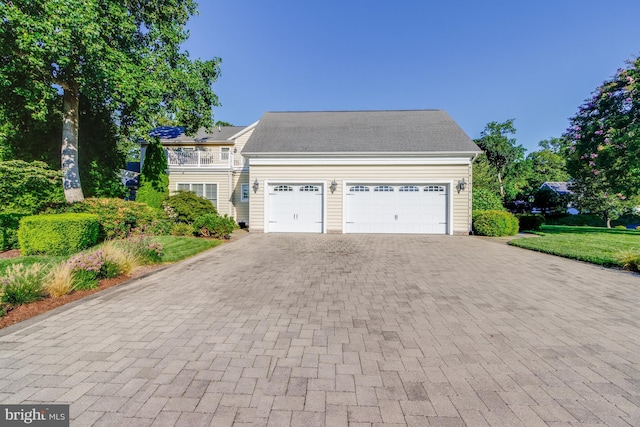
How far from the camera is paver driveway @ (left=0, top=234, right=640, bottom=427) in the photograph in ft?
7.02

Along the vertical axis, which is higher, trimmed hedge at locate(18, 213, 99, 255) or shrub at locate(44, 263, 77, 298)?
trimmed hedge at locate(18, 213, 99, 255)

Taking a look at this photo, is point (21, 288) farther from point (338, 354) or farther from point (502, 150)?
point (502, 150)

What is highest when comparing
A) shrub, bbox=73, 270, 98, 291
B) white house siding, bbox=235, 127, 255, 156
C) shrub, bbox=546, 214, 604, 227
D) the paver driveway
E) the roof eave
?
white house siding, bbox=235, 127, 255, 156

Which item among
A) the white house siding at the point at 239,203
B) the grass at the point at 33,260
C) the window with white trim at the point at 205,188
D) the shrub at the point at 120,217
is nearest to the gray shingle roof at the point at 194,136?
the window with white trim at the point at 205,188

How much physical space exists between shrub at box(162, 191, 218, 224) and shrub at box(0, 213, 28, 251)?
4.98m

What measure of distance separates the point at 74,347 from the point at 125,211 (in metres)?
8.63

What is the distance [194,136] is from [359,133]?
36.3ft

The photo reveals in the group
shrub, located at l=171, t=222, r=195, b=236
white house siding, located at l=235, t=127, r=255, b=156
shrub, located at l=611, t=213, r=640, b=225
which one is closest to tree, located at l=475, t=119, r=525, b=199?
shrub, located at l=611, t=213, r=640, b=225

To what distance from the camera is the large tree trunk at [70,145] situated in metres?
10.8

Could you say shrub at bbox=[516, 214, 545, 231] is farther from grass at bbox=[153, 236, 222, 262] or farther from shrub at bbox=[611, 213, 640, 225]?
grass at bbox=[153, 236, 222, 262]

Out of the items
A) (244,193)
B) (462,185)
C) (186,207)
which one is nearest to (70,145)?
(186,207)

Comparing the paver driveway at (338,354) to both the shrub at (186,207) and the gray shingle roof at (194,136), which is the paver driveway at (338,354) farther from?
the gray shingle roof at (194,136)

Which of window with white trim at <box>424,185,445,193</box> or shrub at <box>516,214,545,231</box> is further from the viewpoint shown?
shrub at <box>516,214,545,231</box>

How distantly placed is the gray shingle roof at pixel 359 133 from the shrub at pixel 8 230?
8499 mm
